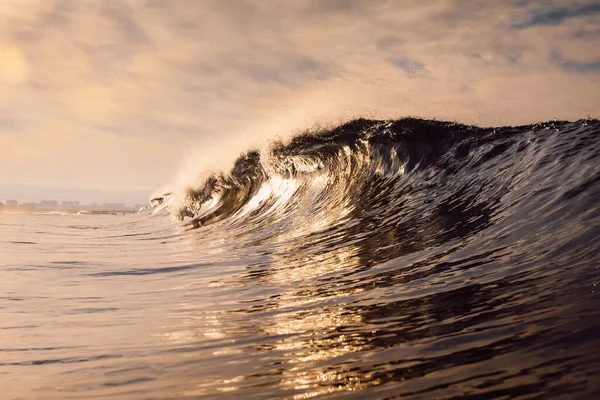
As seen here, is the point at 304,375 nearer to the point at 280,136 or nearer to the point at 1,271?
the point at 1,271

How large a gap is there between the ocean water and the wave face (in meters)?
0.02

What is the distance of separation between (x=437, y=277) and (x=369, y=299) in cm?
57

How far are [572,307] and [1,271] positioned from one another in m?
6.26

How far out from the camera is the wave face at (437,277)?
2.23 meters

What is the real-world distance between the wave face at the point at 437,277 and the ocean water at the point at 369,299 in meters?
0.02

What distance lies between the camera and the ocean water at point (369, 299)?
230cm

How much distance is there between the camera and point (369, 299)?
372 centimetres

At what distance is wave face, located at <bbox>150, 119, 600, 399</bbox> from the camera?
223cm

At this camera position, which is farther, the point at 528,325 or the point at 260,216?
the point at 260,216

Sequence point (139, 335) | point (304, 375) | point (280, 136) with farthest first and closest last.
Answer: point (280, 136) → point (139, 335) → point (304, 375)

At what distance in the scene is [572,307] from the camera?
265 cm

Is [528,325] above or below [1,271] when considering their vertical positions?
→ below

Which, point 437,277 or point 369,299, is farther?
point 437,277

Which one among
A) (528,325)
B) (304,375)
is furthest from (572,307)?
(304,375)
